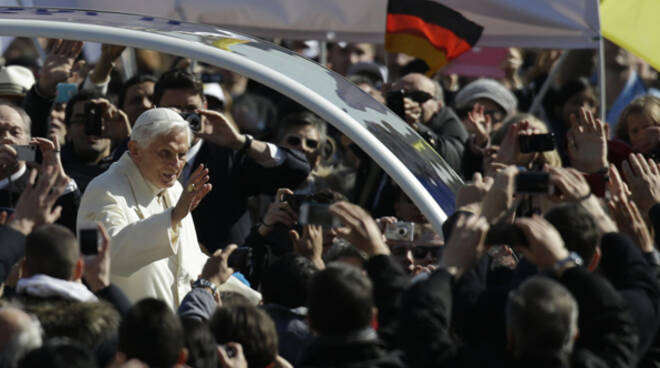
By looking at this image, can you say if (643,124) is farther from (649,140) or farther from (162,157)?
(162,157)

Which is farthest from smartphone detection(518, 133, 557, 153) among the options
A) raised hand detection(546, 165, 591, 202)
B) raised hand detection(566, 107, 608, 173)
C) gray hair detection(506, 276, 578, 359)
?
gray hair detection(506, 276, 578, 359)

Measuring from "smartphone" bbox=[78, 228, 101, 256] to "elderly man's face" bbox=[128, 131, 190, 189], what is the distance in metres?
1.31

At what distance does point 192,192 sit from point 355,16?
3910mm

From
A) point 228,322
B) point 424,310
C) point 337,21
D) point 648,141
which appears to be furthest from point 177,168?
point 337,21

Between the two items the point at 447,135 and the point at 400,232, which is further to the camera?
the point at 447,135

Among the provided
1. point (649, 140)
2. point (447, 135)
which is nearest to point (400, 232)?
point (649, 140)

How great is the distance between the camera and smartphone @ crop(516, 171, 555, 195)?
14.4ft

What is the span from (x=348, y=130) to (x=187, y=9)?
3628 millimetres

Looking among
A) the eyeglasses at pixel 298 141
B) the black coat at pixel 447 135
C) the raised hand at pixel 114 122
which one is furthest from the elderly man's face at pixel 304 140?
the raised hand at pixel 114 122

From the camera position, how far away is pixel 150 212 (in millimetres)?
5594

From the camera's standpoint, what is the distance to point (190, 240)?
563cm

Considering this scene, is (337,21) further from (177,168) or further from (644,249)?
(644,249)

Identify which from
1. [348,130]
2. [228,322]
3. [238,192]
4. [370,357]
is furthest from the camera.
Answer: [238,192]

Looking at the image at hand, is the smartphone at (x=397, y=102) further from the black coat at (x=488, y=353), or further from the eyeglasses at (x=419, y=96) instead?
the black coat at (x=488, y=353)
